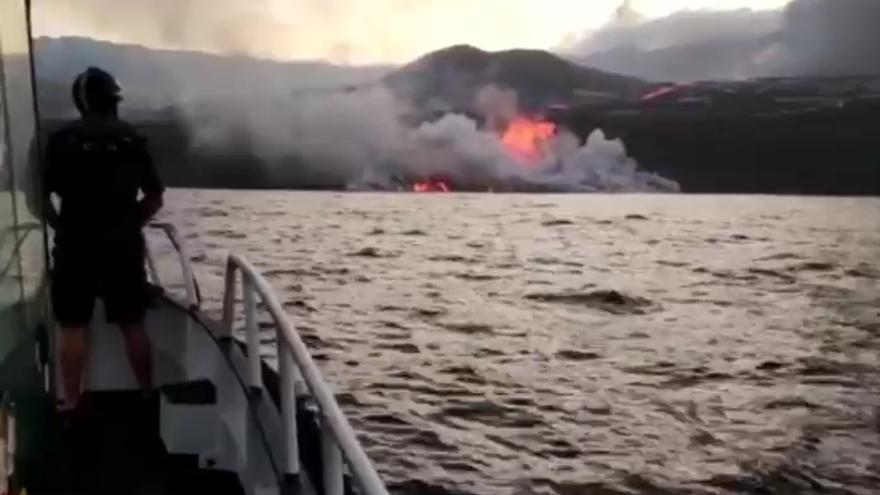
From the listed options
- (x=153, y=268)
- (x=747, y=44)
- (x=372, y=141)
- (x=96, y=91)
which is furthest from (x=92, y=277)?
(x=747, y=44)

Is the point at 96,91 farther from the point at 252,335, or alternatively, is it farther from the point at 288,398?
the point at 288,398

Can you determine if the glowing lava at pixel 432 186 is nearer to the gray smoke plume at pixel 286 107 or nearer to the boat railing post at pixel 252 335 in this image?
the gray smoke plume at pixel 286 107

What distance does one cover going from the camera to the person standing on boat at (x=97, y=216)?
7.43ft

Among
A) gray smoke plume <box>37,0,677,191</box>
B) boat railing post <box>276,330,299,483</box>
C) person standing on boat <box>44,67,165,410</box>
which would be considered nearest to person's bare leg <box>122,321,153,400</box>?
person standing on boat <box>44,67,165,410</box>

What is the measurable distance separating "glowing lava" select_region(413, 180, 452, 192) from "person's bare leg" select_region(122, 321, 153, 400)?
65 cm

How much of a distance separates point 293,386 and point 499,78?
30.7 inches

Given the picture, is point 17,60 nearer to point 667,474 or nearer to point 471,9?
point 471,9

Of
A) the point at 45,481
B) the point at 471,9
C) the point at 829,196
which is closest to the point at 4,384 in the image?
the point at 45,481

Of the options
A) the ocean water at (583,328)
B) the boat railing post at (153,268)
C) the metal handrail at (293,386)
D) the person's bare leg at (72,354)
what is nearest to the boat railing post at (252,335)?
the metal handrail at (293,386)

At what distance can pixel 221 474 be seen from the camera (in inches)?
92.0

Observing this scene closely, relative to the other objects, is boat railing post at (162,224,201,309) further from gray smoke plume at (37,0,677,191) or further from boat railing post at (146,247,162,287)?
gray smoke plume at (37,0,677,191)

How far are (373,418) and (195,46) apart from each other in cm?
80

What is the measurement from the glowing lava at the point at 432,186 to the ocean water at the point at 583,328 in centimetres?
2

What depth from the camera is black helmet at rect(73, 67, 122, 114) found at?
2.21 meters
